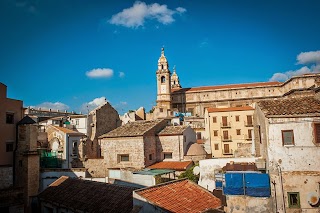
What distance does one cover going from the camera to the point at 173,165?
28234 mm

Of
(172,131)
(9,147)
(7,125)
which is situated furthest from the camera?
(172,131)

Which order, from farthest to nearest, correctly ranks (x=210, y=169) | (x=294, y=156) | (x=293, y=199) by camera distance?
(x=210, y=169) < (x=294, y=156) < (x=293, y=199)

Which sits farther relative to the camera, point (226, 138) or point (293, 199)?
point (226, 138)

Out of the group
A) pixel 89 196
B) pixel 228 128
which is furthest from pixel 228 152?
pixel 89 196

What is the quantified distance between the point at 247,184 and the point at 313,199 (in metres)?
4.24

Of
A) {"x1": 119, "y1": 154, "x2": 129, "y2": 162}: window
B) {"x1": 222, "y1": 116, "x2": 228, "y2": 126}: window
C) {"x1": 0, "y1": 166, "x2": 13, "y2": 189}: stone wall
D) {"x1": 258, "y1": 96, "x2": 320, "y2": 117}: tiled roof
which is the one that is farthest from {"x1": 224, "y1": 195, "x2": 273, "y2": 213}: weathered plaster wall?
{"x1": 222, "y1": 116, "x2": 228, "y2": 126}: window

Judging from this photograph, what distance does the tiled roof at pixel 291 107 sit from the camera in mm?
→ 18516

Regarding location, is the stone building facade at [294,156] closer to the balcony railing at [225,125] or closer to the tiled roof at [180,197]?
the tiled roof at [180,197]

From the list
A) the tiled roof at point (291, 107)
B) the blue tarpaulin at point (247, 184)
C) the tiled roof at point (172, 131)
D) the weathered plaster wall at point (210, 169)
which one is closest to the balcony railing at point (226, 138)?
the tiled roof at point (172, 131)

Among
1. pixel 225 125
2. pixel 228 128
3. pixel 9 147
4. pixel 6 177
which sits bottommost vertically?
pixel 6 177

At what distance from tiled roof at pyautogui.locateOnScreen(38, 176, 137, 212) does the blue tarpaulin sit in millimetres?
7040

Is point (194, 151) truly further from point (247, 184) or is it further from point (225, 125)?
point (225, 125)

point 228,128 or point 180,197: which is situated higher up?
point 228,128

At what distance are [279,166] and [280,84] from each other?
201 feet
